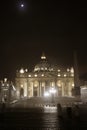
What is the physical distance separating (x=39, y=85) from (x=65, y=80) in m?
12.9

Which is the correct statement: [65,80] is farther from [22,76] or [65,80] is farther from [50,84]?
[22,76]

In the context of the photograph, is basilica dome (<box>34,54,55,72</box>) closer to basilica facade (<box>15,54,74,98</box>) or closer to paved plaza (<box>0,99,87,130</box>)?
basilica facade (<box>15,54,74,98</box>)

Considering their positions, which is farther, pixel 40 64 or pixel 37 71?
pixel 40 64

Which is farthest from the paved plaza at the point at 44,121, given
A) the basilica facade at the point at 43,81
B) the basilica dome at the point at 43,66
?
the basilica dome at the point at 43,66

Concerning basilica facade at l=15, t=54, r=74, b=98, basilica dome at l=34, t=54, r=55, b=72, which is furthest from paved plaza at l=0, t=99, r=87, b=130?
basilica dome at l=34, t=54, r=55, b=72

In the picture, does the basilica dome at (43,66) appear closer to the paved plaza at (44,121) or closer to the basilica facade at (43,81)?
the basilica facade at (43,81)

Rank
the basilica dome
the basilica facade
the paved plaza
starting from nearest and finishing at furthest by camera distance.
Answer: the paved plaza → the basilica facade → the basilica dome

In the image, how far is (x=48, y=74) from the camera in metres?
→ 149

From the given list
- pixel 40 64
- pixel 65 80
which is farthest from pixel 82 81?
pixel 40 64

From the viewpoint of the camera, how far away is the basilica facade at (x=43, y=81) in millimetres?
144375

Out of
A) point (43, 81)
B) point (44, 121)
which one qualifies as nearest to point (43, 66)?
point (43, 81)

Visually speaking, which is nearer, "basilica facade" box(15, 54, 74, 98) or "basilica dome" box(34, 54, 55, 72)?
"basilica facade" box(15, 54, 74, 98)

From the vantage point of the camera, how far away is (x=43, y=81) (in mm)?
147750

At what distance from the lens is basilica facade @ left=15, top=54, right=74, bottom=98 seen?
5684 inches
